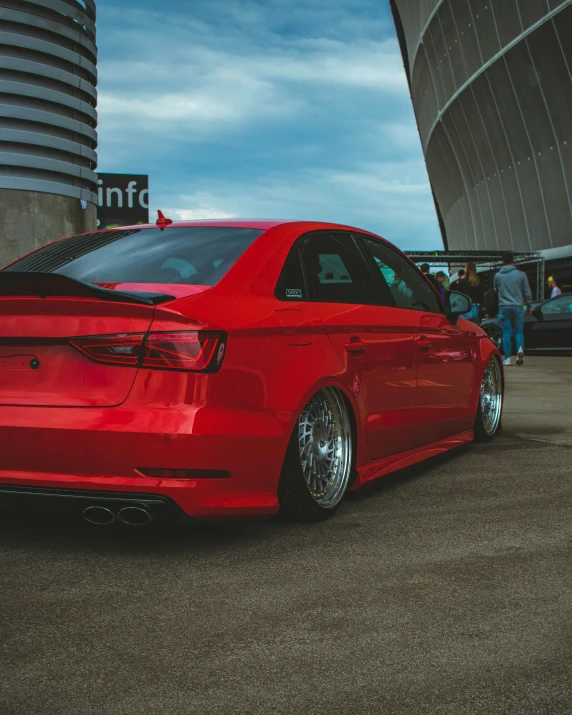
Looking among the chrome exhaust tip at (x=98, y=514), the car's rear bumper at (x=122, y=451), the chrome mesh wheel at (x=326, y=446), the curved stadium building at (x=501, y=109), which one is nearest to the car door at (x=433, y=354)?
the chrome mesh wheel at (x=326, y=446)

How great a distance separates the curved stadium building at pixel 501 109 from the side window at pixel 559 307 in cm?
1503

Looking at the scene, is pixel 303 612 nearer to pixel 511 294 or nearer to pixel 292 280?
pixel 292 280

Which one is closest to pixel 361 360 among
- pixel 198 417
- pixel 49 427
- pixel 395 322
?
pixel 395 322

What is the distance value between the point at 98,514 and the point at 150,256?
1295 mm

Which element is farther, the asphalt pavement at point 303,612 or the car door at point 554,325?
the car door at point 554,325

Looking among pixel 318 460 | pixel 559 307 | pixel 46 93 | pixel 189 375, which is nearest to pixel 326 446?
pixel 318 460

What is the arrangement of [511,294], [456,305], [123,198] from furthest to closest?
1. [123,198]
2. [511,294]
3. [456,305]

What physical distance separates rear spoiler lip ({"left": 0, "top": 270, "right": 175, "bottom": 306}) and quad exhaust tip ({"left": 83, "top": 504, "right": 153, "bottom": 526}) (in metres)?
0.82

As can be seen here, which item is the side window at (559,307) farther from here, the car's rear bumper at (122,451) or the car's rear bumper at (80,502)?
the car's rear bumper at (80,502)

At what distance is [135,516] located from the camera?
3.88m

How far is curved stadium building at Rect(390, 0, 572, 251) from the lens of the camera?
34031mm

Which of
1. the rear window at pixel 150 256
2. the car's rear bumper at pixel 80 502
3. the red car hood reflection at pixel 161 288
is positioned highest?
the rear window at pixel 150 256

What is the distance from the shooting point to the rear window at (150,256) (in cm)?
435

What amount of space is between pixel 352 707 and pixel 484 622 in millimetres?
830
